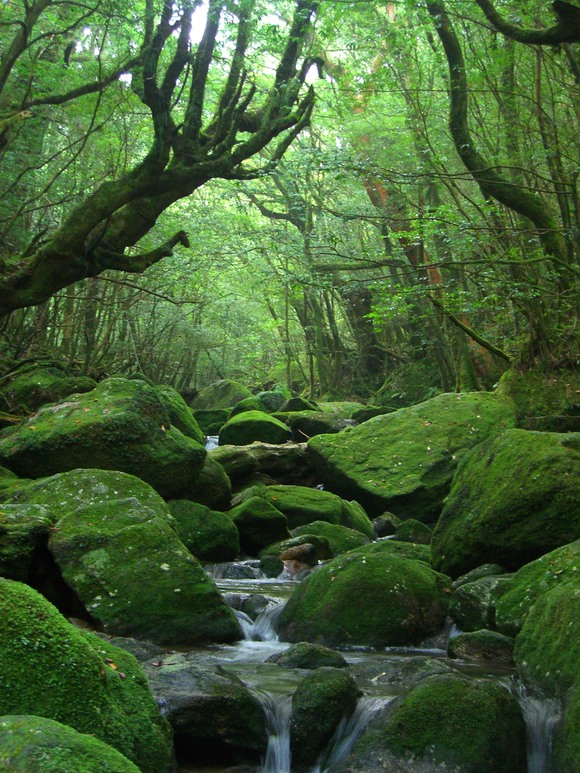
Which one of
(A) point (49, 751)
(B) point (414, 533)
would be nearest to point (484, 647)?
(A) point (49, 751)

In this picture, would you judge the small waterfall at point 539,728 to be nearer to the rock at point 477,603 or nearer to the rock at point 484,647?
the rock at point 484,647

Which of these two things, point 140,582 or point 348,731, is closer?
point 348,731

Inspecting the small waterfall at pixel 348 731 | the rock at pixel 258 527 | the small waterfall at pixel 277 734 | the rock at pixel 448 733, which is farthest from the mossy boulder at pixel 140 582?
the rock at pixel 258 527

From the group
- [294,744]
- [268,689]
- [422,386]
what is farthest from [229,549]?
[422,386]

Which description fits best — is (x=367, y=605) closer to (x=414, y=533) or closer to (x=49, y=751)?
(x=414, y=533)

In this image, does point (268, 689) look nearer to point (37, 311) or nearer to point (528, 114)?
point (528, 114)

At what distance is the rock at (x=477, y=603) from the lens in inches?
240

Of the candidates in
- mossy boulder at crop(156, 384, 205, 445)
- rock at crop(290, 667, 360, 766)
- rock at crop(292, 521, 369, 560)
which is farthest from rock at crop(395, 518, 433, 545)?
rock at crop(290, 667, 360, 766)

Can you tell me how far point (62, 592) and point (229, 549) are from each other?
10.3 feet

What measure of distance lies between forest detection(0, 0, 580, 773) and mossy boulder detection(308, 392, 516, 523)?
4 centimetres

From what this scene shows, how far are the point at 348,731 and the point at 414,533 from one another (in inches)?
217

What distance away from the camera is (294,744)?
438 cm

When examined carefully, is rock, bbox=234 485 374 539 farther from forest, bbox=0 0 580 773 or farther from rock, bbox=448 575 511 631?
rock, bbox=448 575 511 631

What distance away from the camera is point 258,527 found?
31.7 feet
